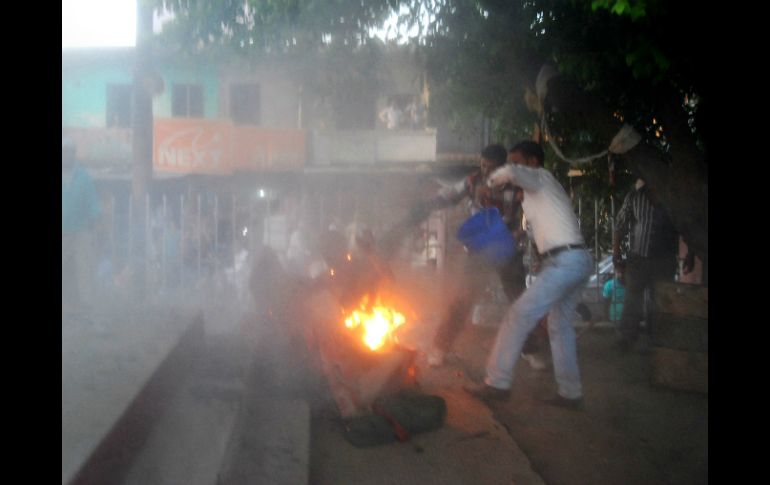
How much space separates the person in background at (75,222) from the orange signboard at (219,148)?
418 centimetres

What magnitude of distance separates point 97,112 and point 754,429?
38.3ft

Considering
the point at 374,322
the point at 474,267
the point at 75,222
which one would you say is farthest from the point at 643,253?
the point at 75,222

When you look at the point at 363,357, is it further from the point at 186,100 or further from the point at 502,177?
the point at 186,100

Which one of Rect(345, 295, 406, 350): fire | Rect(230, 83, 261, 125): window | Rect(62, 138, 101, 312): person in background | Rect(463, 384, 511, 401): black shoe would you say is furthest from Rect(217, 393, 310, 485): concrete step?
Rect(230, 83, 261, 125): window

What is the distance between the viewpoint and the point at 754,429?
340cm

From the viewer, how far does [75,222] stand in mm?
6902

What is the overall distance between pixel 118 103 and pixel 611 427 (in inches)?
425

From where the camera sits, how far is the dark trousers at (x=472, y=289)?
6.57 meters

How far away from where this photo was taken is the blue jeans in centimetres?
521

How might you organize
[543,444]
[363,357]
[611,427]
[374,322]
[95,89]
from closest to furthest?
[543,444], [611,427], [363,357], [374,322], [95,89]

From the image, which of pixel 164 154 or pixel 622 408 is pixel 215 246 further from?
pixel 622 408

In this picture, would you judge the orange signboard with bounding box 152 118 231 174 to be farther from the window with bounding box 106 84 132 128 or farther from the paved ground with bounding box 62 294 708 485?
the paved ground with bounding box 62 294 708 485

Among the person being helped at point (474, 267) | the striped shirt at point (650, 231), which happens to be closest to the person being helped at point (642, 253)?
the striped shirt at point (650, 231)
